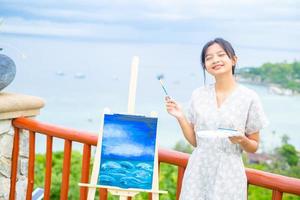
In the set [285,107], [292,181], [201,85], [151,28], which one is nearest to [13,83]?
[201,85]

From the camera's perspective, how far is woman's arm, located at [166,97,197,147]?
179 cm

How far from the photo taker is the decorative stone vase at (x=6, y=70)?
2.40 metres

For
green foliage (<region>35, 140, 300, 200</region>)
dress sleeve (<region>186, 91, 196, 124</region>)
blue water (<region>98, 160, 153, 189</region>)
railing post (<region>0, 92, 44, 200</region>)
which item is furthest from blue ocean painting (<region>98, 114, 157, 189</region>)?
green foliage (<region>35, 140, 300, 200</region>)

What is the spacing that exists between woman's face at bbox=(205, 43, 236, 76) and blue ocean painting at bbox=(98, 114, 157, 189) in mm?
358

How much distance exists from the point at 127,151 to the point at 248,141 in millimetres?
538

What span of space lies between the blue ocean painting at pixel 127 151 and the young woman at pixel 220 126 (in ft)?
0.75

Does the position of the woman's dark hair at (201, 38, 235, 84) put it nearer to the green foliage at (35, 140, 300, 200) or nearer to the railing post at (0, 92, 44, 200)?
the railing post at (0, 92, 44, 200)

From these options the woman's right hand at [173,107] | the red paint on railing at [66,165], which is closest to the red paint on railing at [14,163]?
the red paint on railing at [66,165]

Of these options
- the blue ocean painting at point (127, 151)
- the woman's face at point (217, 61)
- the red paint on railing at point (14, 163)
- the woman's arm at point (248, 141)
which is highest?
the woman's face at point (217, 61)

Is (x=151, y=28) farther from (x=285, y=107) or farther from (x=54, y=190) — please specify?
(x=285, y=107)

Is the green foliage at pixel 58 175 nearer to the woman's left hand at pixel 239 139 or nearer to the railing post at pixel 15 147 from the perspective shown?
the railing post at pixel 15 147

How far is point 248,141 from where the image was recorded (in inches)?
64.4

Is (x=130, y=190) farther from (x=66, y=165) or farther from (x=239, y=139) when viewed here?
(x=239, y=139)

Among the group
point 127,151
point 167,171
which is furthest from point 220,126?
point 167,171
